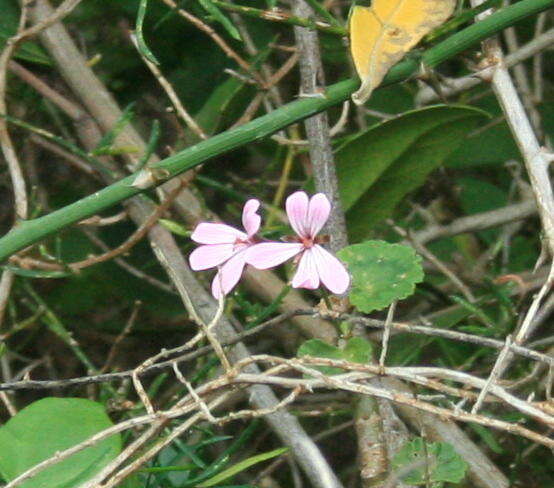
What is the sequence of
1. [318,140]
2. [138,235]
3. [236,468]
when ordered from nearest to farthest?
1. [236,468]
2. [318,140]
3. [138,235]

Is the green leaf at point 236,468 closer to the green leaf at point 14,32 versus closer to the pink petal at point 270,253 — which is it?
the pink petal at point 270,253

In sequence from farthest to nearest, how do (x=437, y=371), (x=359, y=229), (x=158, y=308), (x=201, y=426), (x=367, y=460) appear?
(x=158, y=308)
(x=359, y=229)
(x=201, y=426)
(x=367, y=460)
(x=437, y=371)

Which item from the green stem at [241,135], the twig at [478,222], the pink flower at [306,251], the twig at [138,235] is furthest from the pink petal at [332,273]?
the twig at [478,222]

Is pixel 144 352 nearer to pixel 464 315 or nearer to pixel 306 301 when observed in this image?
pixel 306 301

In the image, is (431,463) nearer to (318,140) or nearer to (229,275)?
(229,275)

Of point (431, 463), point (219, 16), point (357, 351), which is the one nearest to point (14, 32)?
point (219, 16)

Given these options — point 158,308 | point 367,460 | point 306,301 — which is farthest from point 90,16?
point 367,460
